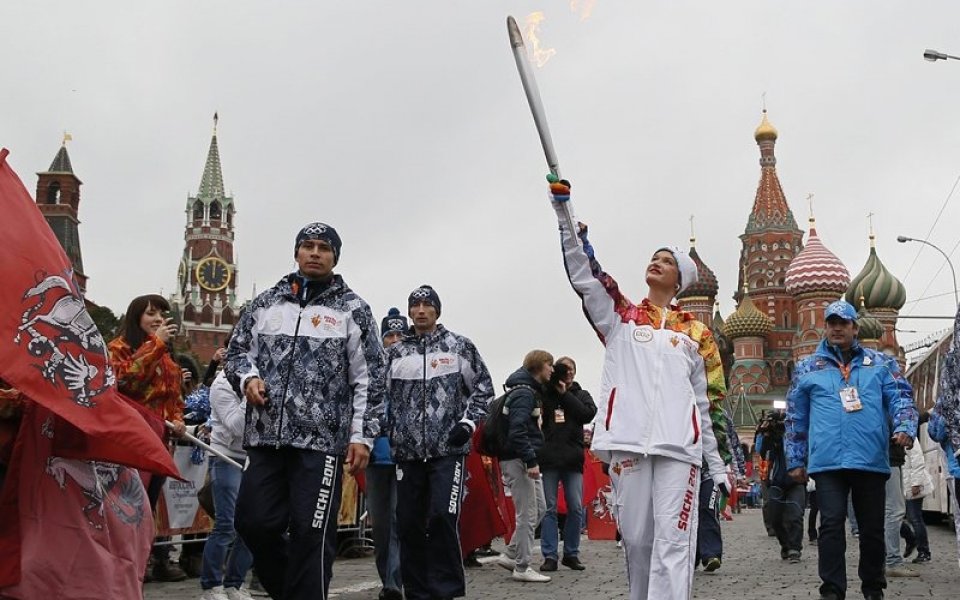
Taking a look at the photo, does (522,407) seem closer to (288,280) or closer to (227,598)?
(227,598)

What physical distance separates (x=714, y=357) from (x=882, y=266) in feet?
298

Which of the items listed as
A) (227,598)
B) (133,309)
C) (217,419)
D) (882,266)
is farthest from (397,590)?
(882,266)

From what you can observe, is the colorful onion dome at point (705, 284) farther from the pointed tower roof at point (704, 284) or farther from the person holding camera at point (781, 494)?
the person holding camera at point (781, 494)

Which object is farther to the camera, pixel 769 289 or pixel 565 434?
pixel 769 289

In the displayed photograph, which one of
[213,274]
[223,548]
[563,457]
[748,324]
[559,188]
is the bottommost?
[223,548]

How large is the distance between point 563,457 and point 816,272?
298 ft

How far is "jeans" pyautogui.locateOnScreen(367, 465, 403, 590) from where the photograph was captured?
28.4ft

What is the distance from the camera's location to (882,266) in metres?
91.1

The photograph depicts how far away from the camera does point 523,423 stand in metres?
10.5

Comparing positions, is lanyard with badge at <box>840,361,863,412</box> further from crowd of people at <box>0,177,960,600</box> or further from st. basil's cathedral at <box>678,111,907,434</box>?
st. basil's cathedral at <box>678,111,907,434</box>

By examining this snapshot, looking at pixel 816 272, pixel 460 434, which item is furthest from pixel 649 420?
pixel 816 272

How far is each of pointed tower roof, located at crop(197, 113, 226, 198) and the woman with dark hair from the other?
468 feet

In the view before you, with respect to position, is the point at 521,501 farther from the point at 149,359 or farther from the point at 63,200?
the point at 63,200

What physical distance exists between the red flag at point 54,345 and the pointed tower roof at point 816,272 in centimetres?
9678
